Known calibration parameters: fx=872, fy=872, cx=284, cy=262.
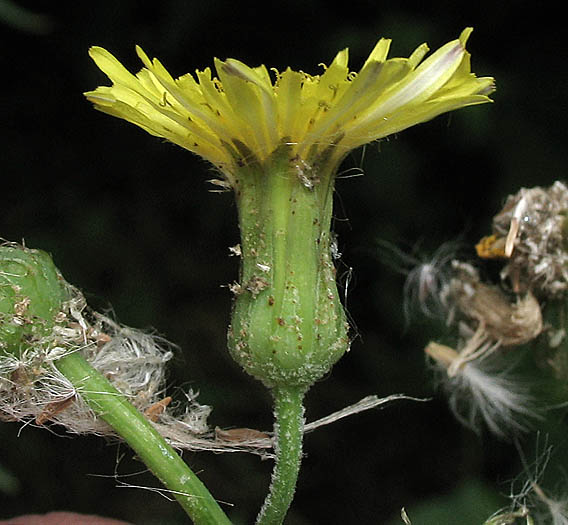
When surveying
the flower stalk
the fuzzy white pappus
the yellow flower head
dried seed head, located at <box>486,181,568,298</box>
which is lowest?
the fuzzy white pappus

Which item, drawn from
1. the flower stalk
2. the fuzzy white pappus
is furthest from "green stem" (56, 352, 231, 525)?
the fuzzy white pappus

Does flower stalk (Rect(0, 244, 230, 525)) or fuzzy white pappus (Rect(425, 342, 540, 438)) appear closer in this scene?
flower stalk (Rect(0, 244, 230, 525))

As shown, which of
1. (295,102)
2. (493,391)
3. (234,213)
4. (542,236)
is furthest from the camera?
(234,213)

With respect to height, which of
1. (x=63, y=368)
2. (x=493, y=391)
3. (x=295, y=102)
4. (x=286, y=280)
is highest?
(x=295, y=102)

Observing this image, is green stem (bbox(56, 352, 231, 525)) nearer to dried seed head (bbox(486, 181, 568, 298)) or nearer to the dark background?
dried seed head (bbox(486, 181, 568, 298))

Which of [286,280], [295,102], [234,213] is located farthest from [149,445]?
[234,213]

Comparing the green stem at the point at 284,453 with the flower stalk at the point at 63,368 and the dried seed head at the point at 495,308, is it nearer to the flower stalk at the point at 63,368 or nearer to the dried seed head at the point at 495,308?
the flower stalk at the point at 63,368

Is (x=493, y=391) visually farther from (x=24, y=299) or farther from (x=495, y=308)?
(x=24, y=299)
